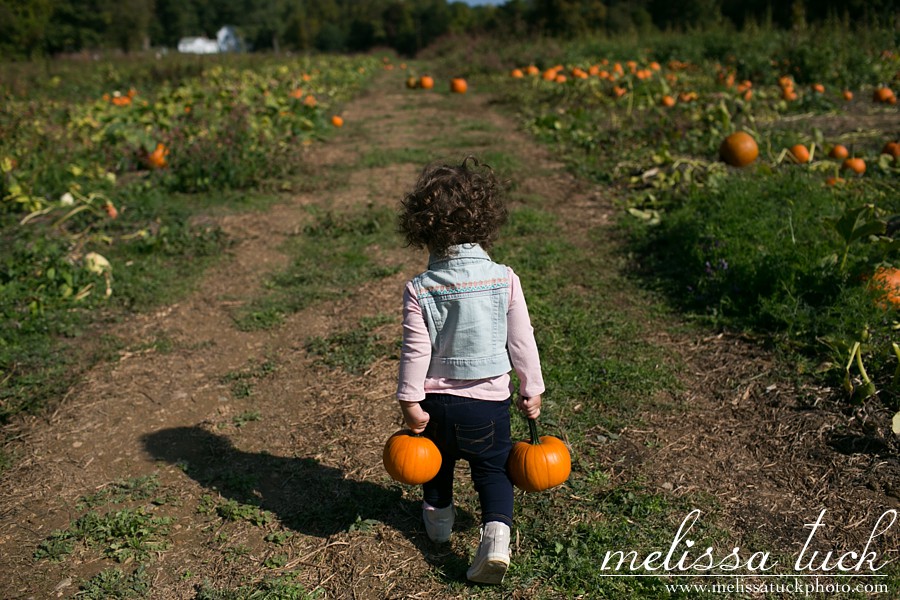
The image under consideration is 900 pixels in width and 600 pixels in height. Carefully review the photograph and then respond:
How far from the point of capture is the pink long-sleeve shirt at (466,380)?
232 cm

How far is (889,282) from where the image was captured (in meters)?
3.77

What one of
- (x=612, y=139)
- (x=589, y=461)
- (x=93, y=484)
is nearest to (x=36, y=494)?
(x=93, y=484)

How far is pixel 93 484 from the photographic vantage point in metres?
3.13

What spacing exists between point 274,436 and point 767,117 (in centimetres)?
836

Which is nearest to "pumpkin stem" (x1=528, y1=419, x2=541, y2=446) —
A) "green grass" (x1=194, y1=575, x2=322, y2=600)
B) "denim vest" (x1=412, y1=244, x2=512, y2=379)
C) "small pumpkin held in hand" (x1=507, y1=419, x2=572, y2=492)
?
"small pumpkin held in hand" (x1=507, y1=419, x2=572, y2=492)

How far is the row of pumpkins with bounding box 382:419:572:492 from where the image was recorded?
2377mm

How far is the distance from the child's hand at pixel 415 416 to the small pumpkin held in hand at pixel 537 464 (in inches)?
13.8

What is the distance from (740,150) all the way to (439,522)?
534 centimetres

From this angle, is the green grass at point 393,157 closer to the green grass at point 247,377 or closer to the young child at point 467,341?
the green grass at point 247,377

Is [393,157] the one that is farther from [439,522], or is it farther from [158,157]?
[439,522]

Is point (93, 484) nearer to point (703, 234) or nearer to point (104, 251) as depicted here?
point (104, 251)

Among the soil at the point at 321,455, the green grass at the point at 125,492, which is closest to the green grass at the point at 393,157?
the soil at the point at 321,455

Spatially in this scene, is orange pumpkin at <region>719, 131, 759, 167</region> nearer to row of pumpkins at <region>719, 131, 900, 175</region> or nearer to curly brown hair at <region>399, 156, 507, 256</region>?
row of pumpkins at <region>719, 131, 900, 175</region>

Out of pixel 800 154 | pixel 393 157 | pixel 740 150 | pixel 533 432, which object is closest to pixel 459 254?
pixel 533 432
